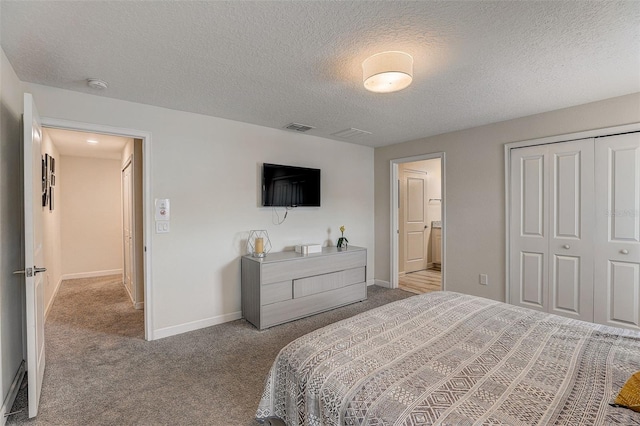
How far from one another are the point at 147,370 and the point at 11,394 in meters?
0.79

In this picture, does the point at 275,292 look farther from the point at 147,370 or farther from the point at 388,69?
the point at 388,69

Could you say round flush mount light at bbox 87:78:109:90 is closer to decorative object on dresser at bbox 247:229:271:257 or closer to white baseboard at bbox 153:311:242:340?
decorative object on dresser at bbox 247:229:271:257

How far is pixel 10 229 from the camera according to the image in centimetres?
207

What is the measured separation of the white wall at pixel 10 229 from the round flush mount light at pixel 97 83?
449 mm

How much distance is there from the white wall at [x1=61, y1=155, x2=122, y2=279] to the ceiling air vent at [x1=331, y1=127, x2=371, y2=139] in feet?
15.6

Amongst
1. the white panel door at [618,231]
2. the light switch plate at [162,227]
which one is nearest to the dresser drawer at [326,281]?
the light switch plate at [162,227]

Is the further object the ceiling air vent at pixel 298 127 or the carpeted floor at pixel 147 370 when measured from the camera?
the ceiling air vent at pixel 298 127

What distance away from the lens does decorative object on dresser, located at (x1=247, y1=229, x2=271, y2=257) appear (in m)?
3.41

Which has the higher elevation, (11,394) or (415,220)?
(415,220)

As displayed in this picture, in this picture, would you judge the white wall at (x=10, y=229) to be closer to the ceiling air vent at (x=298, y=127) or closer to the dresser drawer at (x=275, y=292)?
the dresser drawer at (x=275, y=292)

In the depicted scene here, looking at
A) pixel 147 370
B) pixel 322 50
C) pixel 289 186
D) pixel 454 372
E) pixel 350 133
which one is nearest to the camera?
pixel 454 372

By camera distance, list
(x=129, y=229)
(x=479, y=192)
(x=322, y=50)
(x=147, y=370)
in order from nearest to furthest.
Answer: (x=322, y=50) < (x=147, y=370) < (x=479, y=192) < (x=129, y=229)

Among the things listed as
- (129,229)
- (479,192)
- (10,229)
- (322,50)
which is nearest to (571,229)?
(479,192)

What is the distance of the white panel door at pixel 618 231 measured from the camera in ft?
8.86
